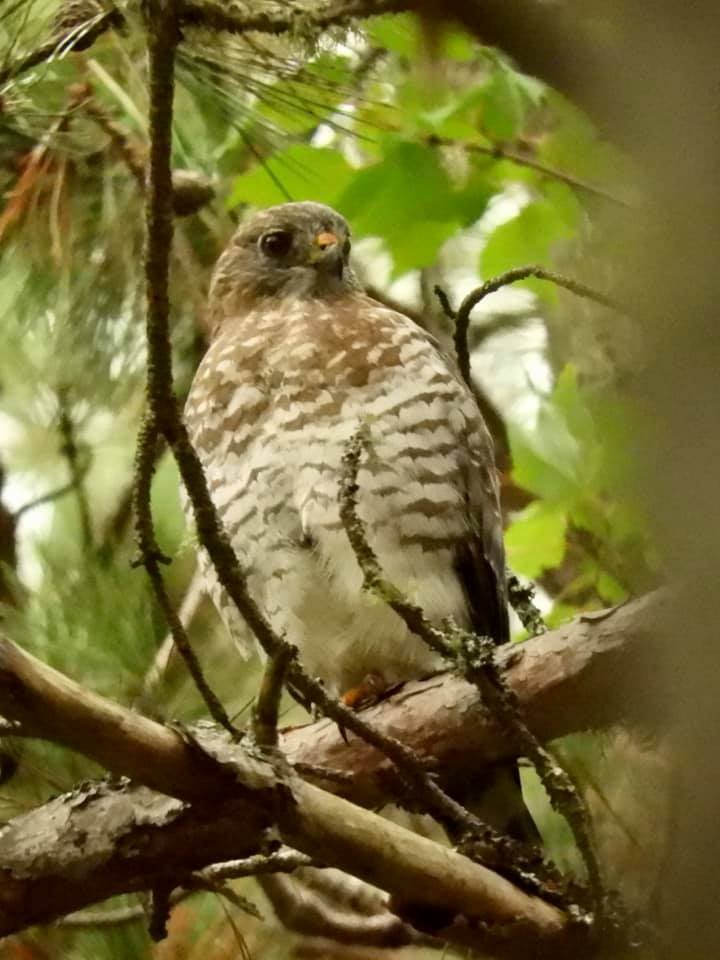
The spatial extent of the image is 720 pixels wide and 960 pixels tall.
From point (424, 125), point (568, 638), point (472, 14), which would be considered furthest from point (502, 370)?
point (472, 14)

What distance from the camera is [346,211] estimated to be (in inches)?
60.6

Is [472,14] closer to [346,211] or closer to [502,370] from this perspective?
[346,211]

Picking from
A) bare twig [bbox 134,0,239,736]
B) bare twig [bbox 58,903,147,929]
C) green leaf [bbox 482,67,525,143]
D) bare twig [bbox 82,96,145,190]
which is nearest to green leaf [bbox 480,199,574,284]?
green leaf [bbox 482,67,525,143]

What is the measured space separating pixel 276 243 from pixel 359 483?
0.67 m

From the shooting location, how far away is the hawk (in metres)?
1.57

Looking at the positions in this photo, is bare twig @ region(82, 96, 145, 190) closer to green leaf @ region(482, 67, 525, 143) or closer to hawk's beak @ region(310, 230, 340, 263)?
hawk's beak @ region(310, 230, 340, 263)

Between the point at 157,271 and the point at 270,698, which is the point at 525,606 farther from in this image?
the point at 157,271

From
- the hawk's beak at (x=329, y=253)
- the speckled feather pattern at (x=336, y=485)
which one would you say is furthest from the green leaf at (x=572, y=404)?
the hawk's beak at (x=329, y=253)

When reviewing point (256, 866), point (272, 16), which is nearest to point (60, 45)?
point (272, 16)

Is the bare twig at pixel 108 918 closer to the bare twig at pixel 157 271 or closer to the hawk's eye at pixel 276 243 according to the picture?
the bare twig at pixel 157 271

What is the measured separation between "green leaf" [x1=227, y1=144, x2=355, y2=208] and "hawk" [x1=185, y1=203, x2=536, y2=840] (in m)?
0.20

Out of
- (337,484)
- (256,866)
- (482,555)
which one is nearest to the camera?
(256,866)

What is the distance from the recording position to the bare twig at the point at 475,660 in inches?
38.3

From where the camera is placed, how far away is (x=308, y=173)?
163 cm
